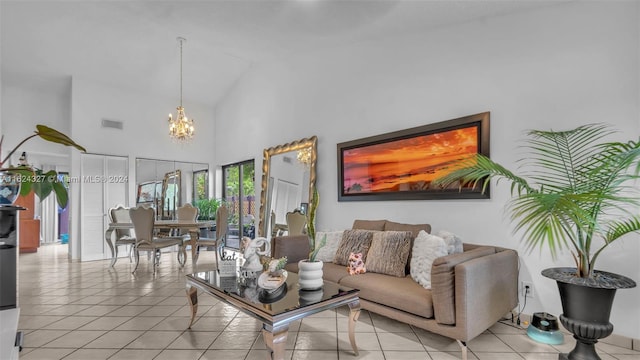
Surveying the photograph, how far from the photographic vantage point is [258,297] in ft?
6.56

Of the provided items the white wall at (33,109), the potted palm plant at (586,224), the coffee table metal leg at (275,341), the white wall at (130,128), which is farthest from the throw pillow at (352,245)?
the white wall at (33,109)

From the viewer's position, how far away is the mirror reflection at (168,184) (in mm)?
6480

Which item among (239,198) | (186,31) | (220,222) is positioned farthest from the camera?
(239,198)

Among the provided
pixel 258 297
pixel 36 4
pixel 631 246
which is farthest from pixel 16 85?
pixel 631 246

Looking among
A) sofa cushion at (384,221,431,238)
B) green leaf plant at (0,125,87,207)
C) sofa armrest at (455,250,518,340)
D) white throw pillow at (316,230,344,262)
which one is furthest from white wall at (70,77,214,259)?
sofa armrest at (455,250,518,340)

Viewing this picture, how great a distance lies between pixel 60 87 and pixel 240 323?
21.1ft

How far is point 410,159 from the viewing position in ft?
11.2

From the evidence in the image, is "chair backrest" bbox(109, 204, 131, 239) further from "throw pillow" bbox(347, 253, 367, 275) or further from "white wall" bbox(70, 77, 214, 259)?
"throw pillow" bbox(347, 253, 367, 275)

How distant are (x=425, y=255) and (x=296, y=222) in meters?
2.58

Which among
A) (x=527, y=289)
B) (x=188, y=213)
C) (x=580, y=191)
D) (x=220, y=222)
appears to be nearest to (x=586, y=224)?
(x=580, y=191)

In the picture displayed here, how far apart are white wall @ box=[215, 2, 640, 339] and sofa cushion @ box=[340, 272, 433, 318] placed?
919mm

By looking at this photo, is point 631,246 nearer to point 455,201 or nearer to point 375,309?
point 455,201

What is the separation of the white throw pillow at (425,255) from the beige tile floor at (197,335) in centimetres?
45

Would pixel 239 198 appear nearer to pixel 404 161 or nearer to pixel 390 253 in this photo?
pixel 404 161
